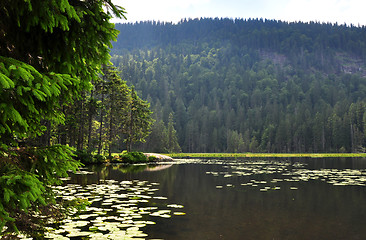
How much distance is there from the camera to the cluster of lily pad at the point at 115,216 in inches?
219

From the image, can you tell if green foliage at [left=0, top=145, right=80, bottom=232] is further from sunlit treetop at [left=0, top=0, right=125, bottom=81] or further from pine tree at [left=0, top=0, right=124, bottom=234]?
sunlit treetop at [left=0, top=0, right=125, bottom=81]

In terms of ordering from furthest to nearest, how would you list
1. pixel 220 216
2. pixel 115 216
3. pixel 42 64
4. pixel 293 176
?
pixel 293 176
pixel 220 216
pixel 115 216
pixel 42 64

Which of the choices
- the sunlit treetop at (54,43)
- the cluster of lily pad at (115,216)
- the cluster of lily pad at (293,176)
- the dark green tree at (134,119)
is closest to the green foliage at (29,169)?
the sunlit treetop at (54,43)

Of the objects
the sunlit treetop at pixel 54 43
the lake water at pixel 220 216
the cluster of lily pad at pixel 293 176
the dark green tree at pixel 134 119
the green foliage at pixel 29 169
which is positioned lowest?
the cluster of lily pad at pixel 293 176

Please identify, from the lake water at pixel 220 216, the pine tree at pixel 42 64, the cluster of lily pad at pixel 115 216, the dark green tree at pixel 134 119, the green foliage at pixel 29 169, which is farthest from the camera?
the dark green tree at pixel 134 119

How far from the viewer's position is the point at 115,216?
706 centimetres

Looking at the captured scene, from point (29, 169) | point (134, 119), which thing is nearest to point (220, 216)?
point (29, 169)

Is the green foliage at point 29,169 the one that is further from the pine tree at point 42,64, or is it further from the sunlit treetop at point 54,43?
the sunlit treetop at point 54,43

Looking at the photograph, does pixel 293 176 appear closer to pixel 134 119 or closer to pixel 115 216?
pixel 115 216

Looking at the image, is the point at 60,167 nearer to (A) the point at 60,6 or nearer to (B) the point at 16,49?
(B) the point at 16,49

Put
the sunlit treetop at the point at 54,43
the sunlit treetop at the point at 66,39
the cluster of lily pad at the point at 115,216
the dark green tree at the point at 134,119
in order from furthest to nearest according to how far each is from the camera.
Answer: the dark green tree at the point at 134,119, the cluster of lily pad at the point at 115,216, the sunlit treetop at the point at 66,39, the sunlit treetop at the point at 54,43

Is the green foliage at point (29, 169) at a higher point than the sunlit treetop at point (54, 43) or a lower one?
lower

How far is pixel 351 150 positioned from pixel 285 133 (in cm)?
2309

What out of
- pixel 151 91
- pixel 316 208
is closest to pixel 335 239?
pixel 316 208
